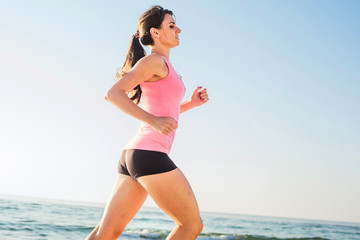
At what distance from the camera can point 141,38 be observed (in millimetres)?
2684

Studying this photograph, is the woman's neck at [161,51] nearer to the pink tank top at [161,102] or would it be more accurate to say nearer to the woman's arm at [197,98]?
the pink tank top at [161,102]

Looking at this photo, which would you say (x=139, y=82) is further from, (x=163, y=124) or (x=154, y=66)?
(x=163, y=124)

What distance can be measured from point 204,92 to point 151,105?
0.71m

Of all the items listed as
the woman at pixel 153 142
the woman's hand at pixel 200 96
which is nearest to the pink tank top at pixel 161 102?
the woman at pixel 153 142

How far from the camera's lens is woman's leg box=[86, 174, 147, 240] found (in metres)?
2.34

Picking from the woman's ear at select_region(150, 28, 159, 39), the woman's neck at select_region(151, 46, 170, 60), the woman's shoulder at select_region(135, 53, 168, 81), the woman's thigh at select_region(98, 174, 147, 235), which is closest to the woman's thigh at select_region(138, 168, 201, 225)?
the woman's thigh at select_region(98, 174, 147, 235)

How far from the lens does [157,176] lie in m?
2.16

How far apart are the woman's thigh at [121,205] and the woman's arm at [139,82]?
419 mm

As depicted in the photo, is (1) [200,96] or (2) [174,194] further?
(1) [200,96]

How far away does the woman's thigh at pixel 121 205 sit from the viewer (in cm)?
234

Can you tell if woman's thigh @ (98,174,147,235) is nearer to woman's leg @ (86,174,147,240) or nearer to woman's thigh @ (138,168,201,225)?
woman's leg @ (86,174,147,240)

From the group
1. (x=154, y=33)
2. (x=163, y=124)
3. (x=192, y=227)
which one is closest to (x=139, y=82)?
(x=163, y=124)

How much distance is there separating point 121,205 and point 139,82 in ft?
2.40

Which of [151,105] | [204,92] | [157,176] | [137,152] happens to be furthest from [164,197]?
[204,92]
